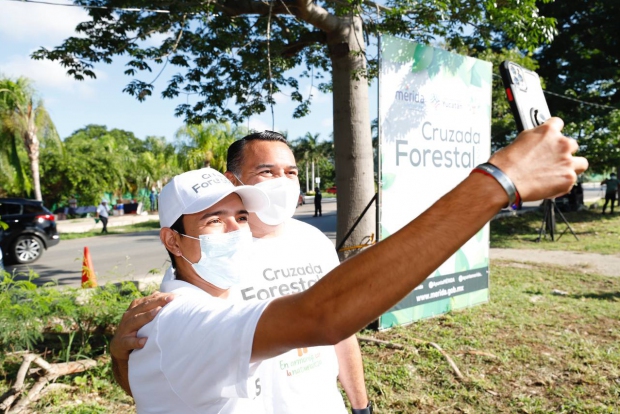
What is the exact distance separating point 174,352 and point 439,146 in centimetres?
457

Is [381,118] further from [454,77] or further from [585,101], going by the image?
[585,101]

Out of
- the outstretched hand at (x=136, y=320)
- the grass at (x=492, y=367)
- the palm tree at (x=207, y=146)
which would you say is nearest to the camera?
the outstretched hand at (x=136, y=320)

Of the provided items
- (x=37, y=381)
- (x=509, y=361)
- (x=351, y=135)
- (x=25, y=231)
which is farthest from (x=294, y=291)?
(x=25, y=231)

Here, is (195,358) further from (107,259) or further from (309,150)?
(309,150)

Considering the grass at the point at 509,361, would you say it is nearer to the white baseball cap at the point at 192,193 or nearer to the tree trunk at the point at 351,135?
the tree trunk at the point at 351,135

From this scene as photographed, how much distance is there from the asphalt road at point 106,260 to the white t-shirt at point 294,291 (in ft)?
19.0

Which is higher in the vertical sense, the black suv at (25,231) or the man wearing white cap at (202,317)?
the man wearing white cap at (202,317)

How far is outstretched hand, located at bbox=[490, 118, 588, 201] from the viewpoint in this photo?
2.83 feet

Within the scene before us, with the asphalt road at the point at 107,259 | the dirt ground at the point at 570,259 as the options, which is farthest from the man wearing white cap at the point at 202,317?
the dirt ground at the point at 570,259

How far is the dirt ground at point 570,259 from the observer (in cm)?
850

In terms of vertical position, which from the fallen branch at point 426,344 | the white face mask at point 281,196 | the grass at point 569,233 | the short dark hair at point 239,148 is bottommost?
the grass at point 569,233

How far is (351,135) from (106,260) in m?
8.73

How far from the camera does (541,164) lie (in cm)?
88

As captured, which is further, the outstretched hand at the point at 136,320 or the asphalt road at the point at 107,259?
the asphalt road at the point at 107,259
